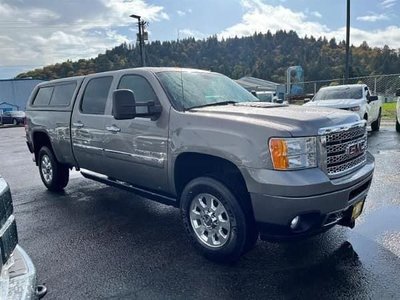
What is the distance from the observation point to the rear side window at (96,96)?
207 inches

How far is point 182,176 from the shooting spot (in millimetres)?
4168

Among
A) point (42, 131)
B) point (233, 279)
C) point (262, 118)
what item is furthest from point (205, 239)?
point (42, 131)

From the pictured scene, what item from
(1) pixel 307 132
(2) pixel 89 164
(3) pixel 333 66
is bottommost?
(2) pixel 89 164

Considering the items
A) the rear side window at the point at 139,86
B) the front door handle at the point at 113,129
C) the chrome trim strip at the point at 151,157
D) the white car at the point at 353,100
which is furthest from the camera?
the white car at the point at 353,100

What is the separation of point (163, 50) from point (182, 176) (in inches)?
1198

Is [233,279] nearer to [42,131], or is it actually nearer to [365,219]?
[365,219]

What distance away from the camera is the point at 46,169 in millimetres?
6980

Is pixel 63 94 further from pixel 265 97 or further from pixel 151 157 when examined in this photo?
pixel 265 97

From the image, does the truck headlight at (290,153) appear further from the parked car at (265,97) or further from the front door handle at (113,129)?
the parked car at (265,97)

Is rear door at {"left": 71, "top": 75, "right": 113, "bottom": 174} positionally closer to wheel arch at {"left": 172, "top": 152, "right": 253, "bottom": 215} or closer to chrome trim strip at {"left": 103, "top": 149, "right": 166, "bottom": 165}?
chrome trim strip at {"left": 103, "top": 149, "right": 166, "bottom": 165}

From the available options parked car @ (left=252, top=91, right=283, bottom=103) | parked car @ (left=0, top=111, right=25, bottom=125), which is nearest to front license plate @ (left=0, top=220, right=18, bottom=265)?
parked car @ (left=252, top=91, right=283, bottom=103)

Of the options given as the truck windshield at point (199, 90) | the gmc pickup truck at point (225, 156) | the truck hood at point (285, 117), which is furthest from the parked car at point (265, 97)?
the truck hood at point (285, 117)

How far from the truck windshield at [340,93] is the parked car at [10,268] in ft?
39.6

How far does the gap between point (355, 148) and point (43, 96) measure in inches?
220
